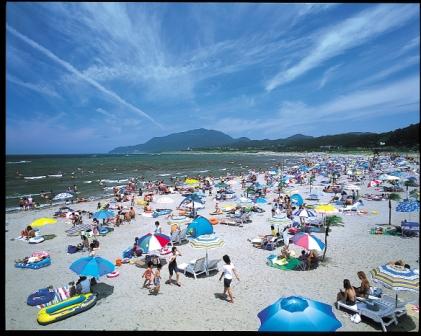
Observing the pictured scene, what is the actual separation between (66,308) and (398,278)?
8.60m

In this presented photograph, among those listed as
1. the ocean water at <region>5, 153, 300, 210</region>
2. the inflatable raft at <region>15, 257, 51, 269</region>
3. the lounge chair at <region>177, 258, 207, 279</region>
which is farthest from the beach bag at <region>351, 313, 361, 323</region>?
the ocean water at <region>5, 153, 300, 210</region>

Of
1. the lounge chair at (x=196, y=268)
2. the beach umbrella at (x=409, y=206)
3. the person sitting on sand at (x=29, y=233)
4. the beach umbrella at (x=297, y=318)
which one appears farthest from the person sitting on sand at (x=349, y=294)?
the person sitting on sand at (x=29, y=233)

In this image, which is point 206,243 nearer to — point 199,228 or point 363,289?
point 199,228

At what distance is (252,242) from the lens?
1452cm

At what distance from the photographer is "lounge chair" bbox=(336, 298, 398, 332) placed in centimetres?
742

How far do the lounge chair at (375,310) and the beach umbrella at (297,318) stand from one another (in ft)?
8.90

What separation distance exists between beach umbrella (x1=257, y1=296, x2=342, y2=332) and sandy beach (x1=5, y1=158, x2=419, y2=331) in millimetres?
2386

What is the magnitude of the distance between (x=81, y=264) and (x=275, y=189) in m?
26.7

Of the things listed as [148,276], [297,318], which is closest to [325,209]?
[148,276]

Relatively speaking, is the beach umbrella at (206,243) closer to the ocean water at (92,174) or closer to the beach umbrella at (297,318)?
the beach umbrella at (297,318)

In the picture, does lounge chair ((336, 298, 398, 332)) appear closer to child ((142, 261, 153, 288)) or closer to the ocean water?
child ((142, 261, 153, 288))

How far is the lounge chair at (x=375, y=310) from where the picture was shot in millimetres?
7422

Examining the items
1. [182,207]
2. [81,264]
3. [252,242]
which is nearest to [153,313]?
[81,264]

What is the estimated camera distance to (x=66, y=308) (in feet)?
27.9
